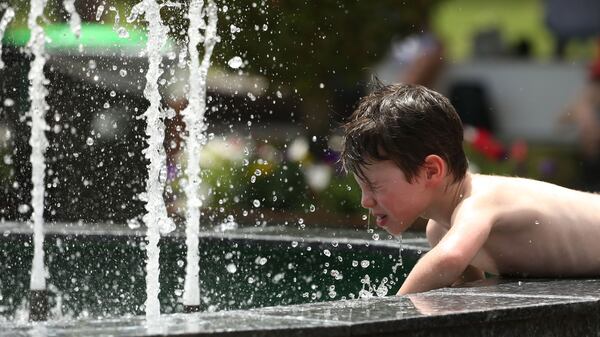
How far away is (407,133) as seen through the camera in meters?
3.34

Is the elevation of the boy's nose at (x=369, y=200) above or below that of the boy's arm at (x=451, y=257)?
above

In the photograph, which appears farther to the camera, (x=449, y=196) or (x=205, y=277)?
(x=205, y=277)

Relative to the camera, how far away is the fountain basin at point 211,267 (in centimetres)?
405

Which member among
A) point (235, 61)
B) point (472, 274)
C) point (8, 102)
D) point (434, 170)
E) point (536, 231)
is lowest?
point (472, 274)

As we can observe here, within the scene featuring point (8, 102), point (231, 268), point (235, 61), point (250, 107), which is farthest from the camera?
point (250, 107)

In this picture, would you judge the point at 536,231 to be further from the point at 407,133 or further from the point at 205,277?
the point at 205,277

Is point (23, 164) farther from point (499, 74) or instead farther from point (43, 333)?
point (499, 74)

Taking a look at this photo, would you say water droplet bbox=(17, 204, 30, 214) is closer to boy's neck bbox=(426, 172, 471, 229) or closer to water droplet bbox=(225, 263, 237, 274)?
water droplet bbox=(225, 263, 237, 274)

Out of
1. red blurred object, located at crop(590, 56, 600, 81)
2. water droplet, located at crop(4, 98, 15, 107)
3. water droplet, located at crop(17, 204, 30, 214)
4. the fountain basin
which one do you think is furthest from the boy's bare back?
red blurred object, located at crop(590, 56, 600, 81)

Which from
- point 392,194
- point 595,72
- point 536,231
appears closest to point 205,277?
point 392,194

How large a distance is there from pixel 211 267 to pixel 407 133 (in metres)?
1.39

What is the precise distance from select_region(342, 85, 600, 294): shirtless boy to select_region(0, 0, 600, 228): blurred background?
149cm

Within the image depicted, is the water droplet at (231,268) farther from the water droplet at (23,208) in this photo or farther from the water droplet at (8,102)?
the water droplet at (8,102)

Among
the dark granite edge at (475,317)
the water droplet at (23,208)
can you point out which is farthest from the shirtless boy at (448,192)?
the water droplet at (23,208)
